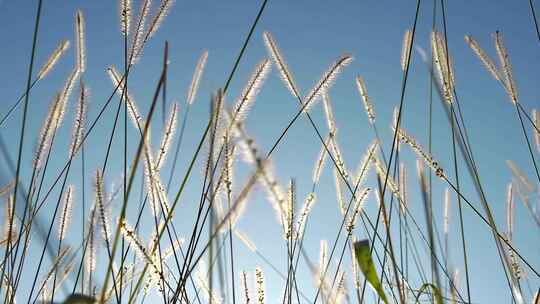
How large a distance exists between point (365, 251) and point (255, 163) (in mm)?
924

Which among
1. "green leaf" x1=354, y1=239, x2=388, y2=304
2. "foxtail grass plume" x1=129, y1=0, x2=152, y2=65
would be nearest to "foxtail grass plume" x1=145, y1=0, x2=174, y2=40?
"foxtail grass plume" x1=129, y1=0, x2=152, y2=65

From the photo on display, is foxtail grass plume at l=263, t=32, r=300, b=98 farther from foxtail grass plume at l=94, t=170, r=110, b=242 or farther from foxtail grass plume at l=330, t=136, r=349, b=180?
foxtail grass plume at l=94, t=170, r=110, b=242

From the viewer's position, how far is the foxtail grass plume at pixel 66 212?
2.14m

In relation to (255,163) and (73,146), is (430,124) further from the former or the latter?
(255,163)

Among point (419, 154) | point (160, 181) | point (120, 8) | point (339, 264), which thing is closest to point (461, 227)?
point (419, 154)

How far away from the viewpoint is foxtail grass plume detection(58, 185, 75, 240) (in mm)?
2145

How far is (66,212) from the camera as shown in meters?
2.19

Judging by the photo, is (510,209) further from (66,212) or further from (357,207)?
(66,212)

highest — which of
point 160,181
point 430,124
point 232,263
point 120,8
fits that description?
point 120,8

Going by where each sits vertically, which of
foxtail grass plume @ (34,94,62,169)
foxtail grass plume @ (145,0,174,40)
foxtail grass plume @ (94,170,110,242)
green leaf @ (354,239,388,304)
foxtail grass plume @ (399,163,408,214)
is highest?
foxtail grass plume @ (145,0,174,40)

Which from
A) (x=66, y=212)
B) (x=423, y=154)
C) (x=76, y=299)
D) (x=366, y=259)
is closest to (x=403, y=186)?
(x=423, y=154)

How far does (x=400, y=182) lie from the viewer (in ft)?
8.05

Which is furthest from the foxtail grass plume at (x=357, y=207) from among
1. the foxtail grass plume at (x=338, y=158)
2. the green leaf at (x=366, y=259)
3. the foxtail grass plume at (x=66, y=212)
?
the foxtail grass plume at (x=66, y=212)

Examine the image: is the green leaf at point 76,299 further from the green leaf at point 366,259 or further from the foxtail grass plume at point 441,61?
the foxtail grass plume at point 441,61
